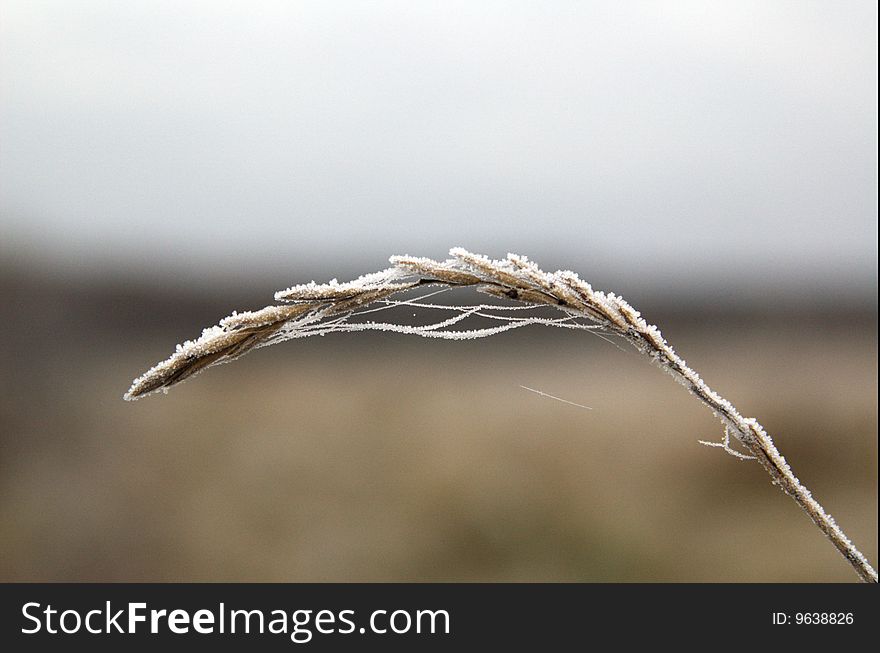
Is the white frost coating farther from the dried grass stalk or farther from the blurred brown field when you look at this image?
the blurred brown field

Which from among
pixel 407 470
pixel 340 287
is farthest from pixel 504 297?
pixel 407 470

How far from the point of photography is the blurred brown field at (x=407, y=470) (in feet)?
20.9

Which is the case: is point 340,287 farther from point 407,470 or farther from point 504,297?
point 407,470

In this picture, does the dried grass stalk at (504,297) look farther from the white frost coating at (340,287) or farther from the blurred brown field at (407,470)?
the blurred brown field at (407,470)

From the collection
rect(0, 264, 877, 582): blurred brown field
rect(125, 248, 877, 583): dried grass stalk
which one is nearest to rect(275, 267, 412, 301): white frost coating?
rect(125, 248, 877, 583): dried grass stalk

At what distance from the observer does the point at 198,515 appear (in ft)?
23.7

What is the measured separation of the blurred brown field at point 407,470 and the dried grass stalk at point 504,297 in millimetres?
5741

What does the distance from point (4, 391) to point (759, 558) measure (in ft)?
26.1

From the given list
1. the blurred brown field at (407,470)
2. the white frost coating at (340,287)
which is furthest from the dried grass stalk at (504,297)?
the blurred brown field at (407,470)

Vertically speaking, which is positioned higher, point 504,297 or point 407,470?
point 407,470

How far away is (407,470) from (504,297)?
7.15m

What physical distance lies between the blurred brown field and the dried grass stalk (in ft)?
18.8

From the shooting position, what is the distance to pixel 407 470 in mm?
7672
